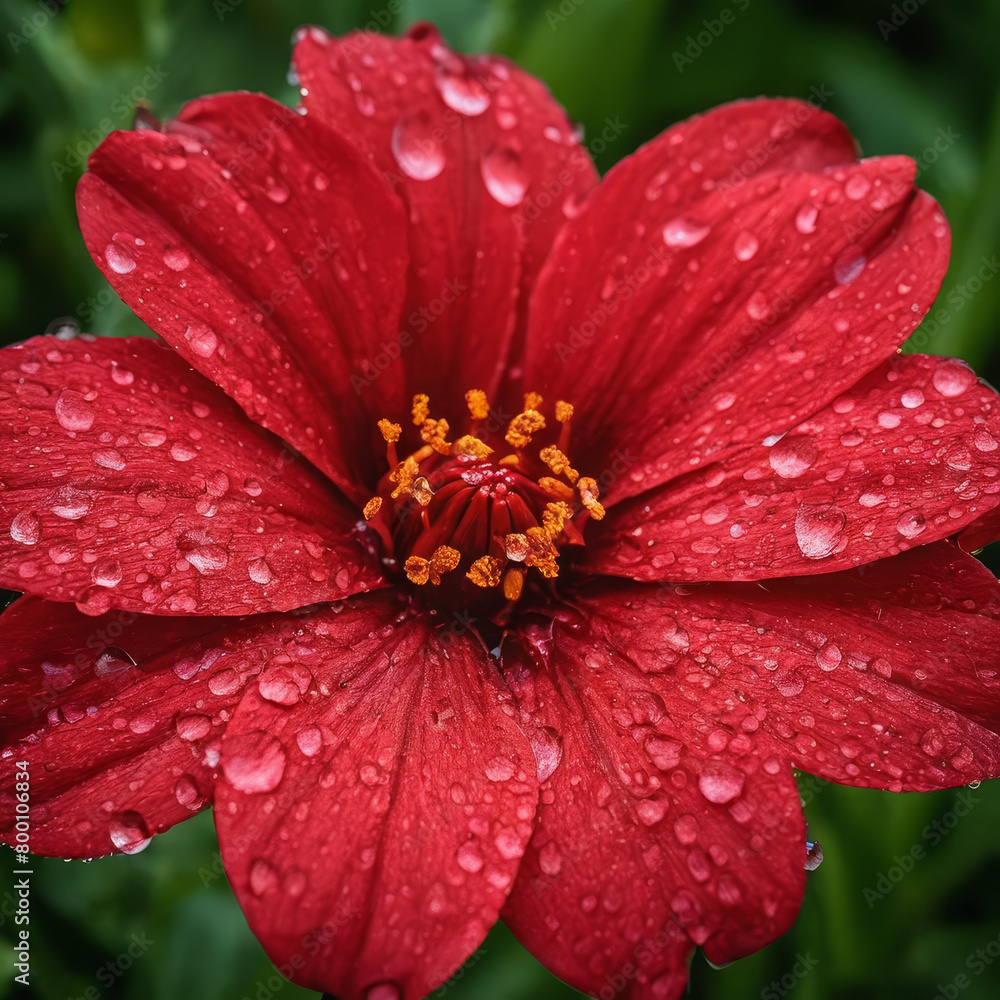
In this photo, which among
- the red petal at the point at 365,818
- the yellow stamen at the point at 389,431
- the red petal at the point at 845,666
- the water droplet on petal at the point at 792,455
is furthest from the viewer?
the yellow stamen at the point at 389,431

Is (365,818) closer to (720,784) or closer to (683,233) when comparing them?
(720,784)

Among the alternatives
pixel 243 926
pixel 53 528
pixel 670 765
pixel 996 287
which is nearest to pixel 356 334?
pixel 53 528

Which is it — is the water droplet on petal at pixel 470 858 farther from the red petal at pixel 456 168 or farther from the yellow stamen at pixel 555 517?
the red petal at pixel 456 168

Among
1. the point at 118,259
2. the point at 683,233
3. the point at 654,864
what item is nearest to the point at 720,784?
the point at 654,864

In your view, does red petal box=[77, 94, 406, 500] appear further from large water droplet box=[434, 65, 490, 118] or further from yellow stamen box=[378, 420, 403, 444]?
large water droplet box=[434, 65, 490, 118]

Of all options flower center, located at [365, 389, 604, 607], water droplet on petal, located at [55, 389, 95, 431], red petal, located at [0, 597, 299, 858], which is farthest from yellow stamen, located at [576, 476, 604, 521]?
water droplet on petal, located at [55, 389, 95, 431]

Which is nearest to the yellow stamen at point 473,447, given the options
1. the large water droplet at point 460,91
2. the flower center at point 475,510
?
the flower center at point 475,510
